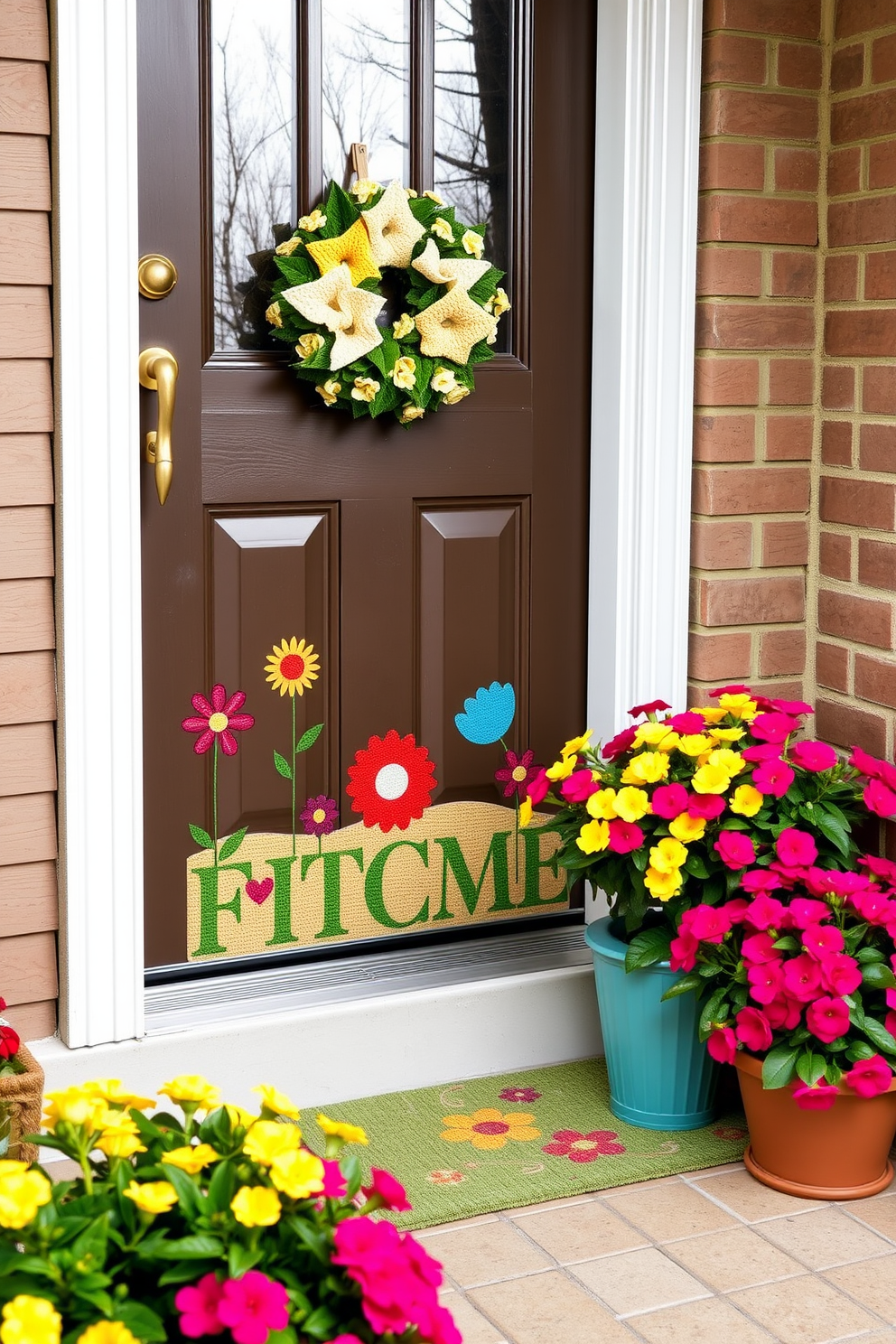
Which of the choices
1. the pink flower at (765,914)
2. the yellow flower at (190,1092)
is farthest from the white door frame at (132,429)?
the yellow flower at (190,1092)

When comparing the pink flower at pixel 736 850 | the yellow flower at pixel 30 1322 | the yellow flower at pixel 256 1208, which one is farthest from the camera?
the pink flower at pixel 736 850

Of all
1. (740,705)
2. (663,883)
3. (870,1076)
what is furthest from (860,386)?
(870,1076)

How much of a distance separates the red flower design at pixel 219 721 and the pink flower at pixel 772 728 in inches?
32.5

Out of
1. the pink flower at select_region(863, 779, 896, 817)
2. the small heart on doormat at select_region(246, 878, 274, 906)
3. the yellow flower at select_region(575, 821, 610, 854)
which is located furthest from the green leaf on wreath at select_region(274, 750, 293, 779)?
the pink flower at select_region(863, 779, 896, 817)

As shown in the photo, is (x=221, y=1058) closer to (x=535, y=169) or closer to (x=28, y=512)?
(x=28, y=512)

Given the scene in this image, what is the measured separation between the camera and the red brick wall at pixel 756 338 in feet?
8.39

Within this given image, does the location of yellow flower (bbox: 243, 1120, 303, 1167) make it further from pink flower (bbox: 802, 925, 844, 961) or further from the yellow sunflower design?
the yellow sunflower design

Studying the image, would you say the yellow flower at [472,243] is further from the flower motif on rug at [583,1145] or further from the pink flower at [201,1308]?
the pink flower at [201,1308]

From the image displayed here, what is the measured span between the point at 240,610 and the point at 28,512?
1.30ft

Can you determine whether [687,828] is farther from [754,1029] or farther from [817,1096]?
[817,1096]

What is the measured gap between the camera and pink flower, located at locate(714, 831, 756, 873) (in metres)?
2.26

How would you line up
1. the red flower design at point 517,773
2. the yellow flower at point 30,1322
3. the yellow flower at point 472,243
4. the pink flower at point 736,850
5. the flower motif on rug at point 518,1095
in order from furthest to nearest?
1. the red flower design at point 517,773
2. the flower motif on rug at point 518,1095
3. the yellow flower at point 472,243
4. the pink flower at point 736,850
5. the yellow flower at point 30,1322

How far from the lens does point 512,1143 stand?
2422 millimetres

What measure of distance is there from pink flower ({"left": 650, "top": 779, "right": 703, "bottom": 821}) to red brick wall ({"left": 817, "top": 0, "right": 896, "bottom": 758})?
460 millimetres
